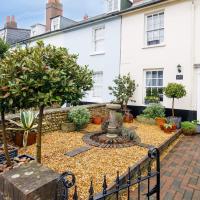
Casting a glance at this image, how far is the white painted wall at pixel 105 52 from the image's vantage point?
13.7m

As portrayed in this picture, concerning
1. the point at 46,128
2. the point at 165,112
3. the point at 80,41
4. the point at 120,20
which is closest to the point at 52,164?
the point at 46,128

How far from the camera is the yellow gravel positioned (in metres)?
4.36

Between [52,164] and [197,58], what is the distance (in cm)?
903

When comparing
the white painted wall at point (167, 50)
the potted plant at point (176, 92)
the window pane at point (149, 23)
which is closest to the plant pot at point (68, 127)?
the potted plant at point (176, 92)

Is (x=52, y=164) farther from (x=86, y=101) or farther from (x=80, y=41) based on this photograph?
(x=80, y=41)

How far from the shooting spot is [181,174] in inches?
197

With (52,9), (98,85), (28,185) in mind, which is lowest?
(28,185)

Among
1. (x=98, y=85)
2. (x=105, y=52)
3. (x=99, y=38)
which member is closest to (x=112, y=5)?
(x=99, y=38)

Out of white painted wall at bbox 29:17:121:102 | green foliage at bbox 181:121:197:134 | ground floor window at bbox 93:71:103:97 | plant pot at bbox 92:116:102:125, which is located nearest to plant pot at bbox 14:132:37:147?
plant pot at bbox 92:116:102:125

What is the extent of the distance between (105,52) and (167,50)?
443 centimetres

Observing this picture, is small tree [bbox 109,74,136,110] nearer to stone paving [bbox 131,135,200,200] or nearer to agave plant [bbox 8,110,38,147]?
stone paving [bbox 131,135,200,200]

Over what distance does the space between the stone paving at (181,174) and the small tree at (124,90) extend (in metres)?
5.07

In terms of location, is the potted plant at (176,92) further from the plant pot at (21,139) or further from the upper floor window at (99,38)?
the plant pot at (21,139)

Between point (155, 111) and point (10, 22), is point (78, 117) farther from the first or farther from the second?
point (10, 22)
